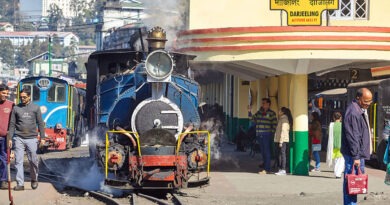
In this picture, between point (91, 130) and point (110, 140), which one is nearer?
point (110, 140)

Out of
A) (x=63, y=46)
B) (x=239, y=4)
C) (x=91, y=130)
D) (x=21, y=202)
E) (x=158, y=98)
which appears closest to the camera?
(x=21, y=202)

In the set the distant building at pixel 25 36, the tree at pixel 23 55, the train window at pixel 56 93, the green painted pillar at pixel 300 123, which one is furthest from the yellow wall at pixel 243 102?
the distant building at pixel 25 36

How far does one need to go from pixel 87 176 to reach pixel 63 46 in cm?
16449

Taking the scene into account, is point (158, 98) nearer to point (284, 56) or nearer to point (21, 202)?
point (21, 202)

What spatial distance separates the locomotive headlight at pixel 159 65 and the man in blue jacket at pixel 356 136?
409cm

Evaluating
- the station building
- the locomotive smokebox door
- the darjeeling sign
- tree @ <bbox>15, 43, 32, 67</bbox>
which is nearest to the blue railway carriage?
the station building

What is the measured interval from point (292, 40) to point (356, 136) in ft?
22.9

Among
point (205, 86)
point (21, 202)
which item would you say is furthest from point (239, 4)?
point (205, 86)

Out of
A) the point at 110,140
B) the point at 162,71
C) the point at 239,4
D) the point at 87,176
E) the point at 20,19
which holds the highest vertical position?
the point at 20,19

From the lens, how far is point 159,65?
13.1 meters

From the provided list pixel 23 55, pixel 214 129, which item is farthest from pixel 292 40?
pixel 23 55

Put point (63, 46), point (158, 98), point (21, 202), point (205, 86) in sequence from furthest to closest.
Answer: point (63, 46)
point (205, 86)
point (158, 98)
point (21, 202)

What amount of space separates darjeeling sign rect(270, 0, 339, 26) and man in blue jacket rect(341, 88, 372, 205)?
7.87m

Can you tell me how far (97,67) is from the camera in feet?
47.8
